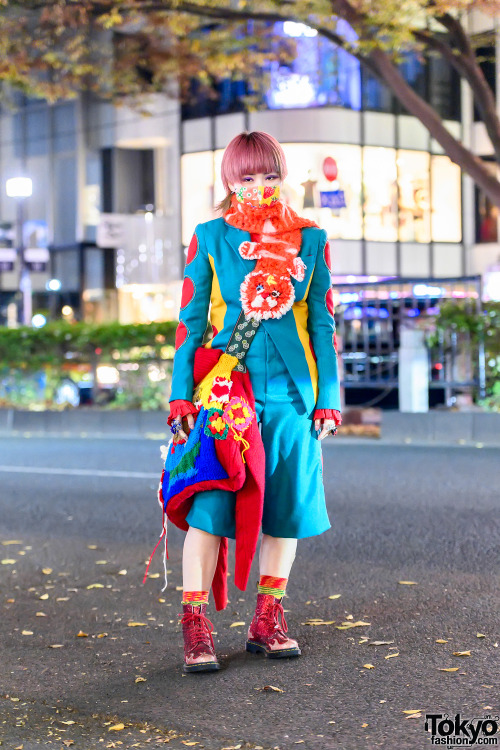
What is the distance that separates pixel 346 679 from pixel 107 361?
1528cm

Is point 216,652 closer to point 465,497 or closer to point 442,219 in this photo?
point 465,497

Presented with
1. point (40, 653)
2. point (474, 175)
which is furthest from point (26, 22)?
point (40, 653)

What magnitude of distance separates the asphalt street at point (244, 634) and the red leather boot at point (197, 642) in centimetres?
7

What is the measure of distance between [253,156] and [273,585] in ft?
5.57

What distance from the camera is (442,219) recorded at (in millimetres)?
34531

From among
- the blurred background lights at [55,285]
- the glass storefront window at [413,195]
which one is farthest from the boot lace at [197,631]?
the blurred background lights at [55,285]

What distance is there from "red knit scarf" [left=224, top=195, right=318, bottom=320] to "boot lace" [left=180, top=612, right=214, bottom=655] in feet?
3.86

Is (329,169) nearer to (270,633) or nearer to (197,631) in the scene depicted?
(270,633)

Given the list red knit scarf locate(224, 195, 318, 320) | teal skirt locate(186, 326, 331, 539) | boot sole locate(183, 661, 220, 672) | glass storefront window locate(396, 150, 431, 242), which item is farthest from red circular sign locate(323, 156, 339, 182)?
boot sole locate(183, 661, 220, 672)

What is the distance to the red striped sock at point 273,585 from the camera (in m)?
4.69

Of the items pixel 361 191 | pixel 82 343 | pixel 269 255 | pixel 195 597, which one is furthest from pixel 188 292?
pixel 361 191

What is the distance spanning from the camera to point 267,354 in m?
4.55

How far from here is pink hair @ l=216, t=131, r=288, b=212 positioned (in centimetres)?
458

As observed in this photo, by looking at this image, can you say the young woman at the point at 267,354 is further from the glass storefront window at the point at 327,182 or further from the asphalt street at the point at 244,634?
the glass storefront window at the point at 327,182
